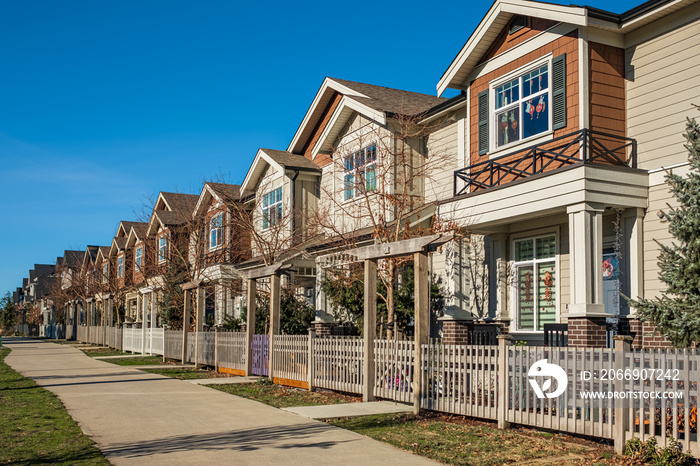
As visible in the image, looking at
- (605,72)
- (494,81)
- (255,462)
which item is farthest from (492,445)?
(494,81)

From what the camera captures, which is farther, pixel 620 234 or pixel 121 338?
pixel 121 338

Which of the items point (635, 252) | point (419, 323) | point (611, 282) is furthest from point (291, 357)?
point (635, 252)

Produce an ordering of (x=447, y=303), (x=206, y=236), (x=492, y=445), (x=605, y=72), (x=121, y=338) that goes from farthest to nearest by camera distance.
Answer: (x=121, y=338)
(x=206, y=236)
(x=447, y=303)
(x=605, y=72)
(x=492, y=445)

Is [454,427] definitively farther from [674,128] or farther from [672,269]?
[674,128]

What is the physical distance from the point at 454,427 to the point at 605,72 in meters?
8.08

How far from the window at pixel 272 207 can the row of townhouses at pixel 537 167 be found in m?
3.31

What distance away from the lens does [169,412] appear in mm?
11844

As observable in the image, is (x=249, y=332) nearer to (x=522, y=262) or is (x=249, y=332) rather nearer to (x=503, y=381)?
(x=522, y=262)

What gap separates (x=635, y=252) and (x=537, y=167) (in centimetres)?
279

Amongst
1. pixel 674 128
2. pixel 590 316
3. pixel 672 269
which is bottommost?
pixel 590 316

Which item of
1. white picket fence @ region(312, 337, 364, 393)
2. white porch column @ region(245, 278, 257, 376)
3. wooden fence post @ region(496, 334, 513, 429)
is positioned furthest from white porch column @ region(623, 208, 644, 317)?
white porch column @ region(245, 278, 257, 376)

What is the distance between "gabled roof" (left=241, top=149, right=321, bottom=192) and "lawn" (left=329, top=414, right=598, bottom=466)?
15.8 m

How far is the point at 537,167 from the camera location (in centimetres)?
1480

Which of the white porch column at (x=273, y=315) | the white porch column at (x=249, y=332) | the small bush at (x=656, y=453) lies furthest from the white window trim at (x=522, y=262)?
→ the small bush at (x=656, y=453)
